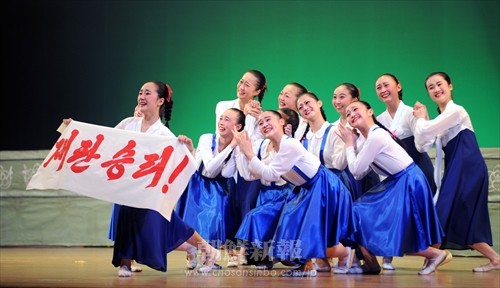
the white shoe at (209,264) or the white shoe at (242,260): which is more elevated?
the white shoe at (209,264)

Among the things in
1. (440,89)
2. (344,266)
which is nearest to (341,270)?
(344,266)

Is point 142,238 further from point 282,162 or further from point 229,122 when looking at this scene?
point 229,122

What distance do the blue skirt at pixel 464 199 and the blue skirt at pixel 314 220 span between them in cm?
79

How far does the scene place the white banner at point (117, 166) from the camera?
457 cm

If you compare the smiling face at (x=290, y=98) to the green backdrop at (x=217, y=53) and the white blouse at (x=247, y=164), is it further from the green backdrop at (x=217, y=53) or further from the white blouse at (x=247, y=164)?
the green backdrop at (x=217, y=53)

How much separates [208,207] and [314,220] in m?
0.99

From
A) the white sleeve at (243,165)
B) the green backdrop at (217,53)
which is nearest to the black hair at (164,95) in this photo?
the white sleeve at (243,165)

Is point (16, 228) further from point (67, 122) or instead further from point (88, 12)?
point (67, 122)

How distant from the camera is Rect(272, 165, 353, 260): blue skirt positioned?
15.1 feet

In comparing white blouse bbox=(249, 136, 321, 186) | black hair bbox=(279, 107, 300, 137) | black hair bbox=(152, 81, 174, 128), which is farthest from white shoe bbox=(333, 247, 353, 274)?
black hair bbox=(152, 81, 174, 128)

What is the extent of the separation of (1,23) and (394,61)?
4.03 metres

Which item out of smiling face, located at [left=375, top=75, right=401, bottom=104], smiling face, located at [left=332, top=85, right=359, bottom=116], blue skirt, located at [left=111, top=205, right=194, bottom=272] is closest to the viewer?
blue skirt, located at [left=111, top=205, right=194, bottom=272]

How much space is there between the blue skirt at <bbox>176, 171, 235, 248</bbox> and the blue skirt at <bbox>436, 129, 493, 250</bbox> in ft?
4.51

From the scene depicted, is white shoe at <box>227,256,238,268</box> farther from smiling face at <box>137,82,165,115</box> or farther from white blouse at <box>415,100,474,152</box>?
white blouse at <box>415,100,474,152</box>
